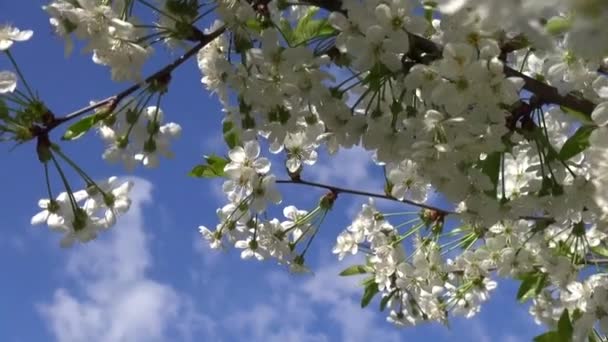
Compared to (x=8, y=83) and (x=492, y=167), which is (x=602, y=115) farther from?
(x=8, y=83)

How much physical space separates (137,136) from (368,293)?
157 centimetres

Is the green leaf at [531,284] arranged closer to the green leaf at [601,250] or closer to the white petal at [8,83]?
the green leaf at [601,250]

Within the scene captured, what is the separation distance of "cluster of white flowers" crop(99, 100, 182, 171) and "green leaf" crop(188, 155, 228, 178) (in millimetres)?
486

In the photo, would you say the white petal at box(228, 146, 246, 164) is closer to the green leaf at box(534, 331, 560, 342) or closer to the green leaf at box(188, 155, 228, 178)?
the green leaf at box(188, 155, 228, 178)

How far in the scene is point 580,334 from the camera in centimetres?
248

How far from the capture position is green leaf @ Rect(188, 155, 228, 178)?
8.85 ft

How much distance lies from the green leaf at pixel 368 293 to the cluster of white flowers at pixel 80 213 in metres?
1.43

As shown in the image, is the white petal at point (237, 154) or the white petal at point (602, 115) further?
the white petal at point (237, 154)

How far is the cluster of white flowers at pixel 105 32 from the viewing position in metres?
1.85

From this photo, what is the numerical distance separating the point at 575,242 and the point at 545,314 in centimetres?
96

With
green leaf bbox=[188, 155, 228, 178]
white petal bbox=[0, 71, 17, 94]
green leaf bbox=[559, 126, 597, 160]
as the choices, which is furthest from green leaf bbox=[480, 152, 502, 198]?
white petal bbox=[0, 71, 17, 94]

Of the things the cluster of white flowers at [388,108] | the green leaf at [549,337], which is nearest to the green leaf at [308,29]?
the cluster of white flowers at [388,108]

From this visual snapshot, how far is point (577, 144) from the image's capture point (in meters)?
1.98

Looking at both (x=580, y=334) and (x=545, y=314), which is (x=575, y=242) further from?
(x=545, y=314)
